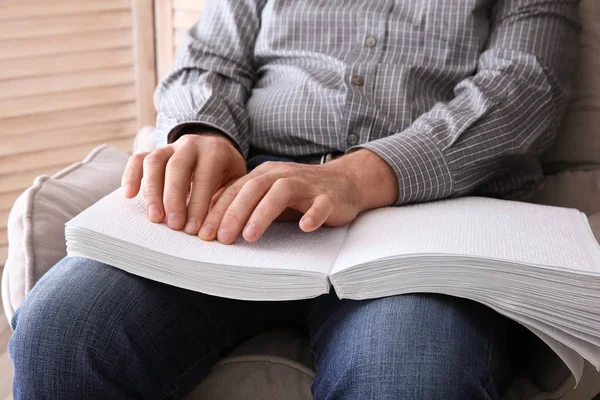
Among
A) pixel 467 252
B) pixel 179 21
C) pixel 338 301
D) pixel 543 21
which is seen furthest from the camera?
pixel 179 21

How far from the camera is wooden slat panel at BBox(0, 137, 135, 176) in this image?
1642 millimetres

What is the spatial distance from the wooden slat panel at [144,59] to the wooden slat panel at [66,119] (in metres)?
0.03

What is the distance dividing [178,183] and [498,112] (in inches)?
19.4

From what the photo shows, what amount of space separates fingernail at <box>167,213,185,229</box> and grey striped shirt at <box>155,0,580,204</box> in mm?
308

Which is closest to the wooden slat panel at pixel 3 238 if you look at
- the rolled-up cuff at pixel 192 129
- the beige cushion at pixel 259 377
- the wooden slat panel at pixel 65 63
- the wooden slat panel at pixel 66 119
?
the wooden slat panel at pixel 66 119

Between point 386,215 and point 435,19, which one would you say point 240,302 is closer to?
point 386,215

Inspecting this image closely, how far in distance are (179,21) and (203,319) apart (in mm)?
986

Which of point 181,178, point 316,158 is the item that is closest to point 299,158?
point 316,158

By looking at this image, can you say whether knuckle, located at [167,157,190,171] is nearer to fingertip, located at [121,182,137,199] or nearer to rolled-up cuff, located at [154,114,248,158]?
fingertip, located at [121,182,137,199]

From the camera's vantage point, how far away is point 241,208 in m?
0.80

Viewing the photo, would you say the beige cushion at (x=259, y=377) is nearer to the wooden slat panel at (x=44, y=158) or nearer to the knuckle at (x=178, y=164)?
the knuckle at (x=178, y=164)

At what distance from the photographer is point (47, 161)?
1689 millimetres

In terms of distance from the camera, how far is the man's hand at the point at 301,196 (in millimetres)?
790

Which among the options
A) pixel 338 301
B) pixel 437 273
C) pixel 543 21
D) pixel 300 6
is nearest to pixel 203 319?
pixel 338 301
